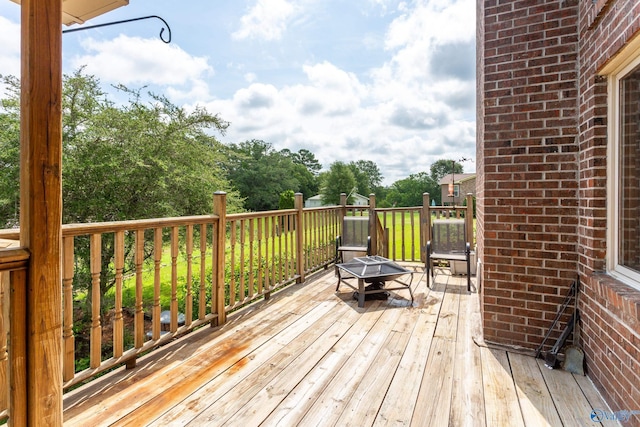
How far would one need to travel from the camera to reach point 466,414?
1708 millimetres

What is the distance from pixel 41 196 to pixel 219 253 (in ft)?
5.77

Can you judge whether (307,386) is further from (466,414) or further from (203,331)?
(203,331)

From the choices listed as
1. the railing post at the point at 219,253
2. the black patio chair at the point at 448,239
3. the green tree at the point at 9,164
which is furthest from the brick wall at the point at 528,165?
the green tree at the point at 9,164

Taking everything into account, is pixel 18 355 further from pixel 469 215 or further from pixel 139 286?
pixel 469 215

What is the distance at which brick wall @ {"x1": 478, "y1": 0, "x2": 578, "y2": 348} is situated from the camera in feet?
7.44

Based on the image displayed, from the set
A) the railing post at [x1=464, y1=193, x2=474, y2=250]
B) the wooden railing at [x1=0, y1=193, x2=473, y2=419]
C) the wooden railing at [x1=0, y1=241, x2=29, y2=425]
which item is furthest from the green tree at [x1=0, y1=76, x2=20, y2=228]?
the railing post at [x1=464, y1=193, x2=474, y2=250]

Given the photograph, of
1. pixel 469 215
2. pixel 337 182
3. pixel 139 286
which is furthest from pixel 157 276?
pixel 337 182

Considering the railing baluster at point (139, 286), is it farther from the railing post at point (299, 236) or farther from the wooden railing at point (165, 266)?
the railing post at point (299, 236)

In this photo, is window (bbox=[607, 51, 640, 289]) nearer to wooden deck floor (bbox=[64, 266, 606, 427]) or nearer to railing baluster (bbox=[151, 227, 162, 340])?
wooden deck floor (bbox=[64, 266, 606, 427])

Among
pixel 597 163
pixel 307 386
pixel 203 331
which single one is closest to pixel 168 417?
pixel 307 386

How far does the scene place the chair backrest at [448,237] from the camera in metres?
4.45

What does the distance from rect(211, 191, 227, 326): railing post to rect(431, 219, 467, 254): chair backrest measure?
2.94 metres

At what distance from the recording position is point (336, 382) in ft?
6.64

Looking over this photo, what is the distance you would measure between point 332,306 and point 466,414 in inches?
74.4
